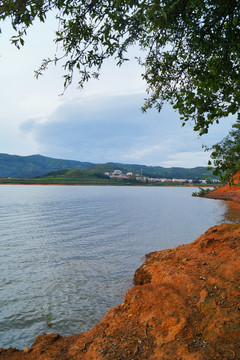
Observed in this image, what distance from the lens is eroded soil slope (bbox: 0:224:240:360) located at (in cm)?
466

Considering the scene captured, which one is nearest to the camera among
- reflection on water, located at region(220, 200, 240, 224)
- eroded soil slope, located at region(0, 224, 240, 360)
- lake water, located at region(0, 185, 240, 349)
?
eroded soil slope, located at region(0, 224, 240, 360)

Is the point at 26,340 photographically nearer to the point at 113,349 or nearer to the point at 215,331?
the point at 113,349

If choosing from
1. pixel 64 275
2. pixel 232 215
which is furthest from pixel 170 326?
pixel 232 215

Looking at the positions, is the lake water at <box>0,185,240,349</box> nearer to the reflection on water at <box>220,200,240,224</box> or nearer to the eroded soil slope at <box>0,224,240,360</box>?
the eroded soil slope at <box>0,224,240,360</box>

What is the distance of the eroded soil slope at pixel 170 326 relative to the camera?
466 cm

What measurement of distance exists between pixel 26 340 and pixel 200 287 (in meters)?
5.32

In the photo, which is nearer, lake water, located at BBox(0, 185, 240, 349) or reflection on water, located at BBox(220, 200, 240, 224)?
lake water, located at BBox(0, 185, 240, 349)

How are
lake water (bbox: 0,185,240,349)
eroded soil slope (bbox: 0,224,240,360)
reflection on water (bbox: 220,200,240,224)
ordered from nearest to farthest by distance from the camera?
eroded soil slope (bbox: 0,224,240,360)
lake water (bbox: 0,185,240,349)
reflection on water (bbox: 220,200,240,224)

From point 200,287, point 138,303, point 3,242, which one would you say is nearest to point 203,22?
point 200,287

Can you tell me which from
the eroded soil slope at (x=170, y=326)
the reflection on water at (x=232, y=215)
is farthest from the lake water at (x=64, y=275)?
the reflection on water at (x=232, y=215)

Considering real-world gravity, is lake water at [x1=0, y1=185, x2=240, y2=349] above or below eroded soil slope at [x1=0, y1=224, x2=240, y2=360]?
below

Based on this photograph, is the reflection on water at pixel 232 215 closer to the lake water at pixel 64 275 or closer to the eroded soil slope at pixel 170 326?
the lake water at pixel 64 275

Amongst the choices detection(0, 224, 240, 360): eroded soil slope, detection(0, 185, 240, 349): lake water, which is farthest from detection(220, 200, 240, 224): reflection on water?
detection(0, 224, 240, 360): eroded soil slope

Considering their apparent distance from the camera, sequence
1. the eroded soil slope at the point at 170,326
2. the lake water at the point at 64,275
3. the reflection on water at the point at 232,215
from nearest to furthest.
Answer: the eroded soil slope at the point at 170,326 → the lake water at the point at 64,275 → the reflection on water at the point at 232,215
